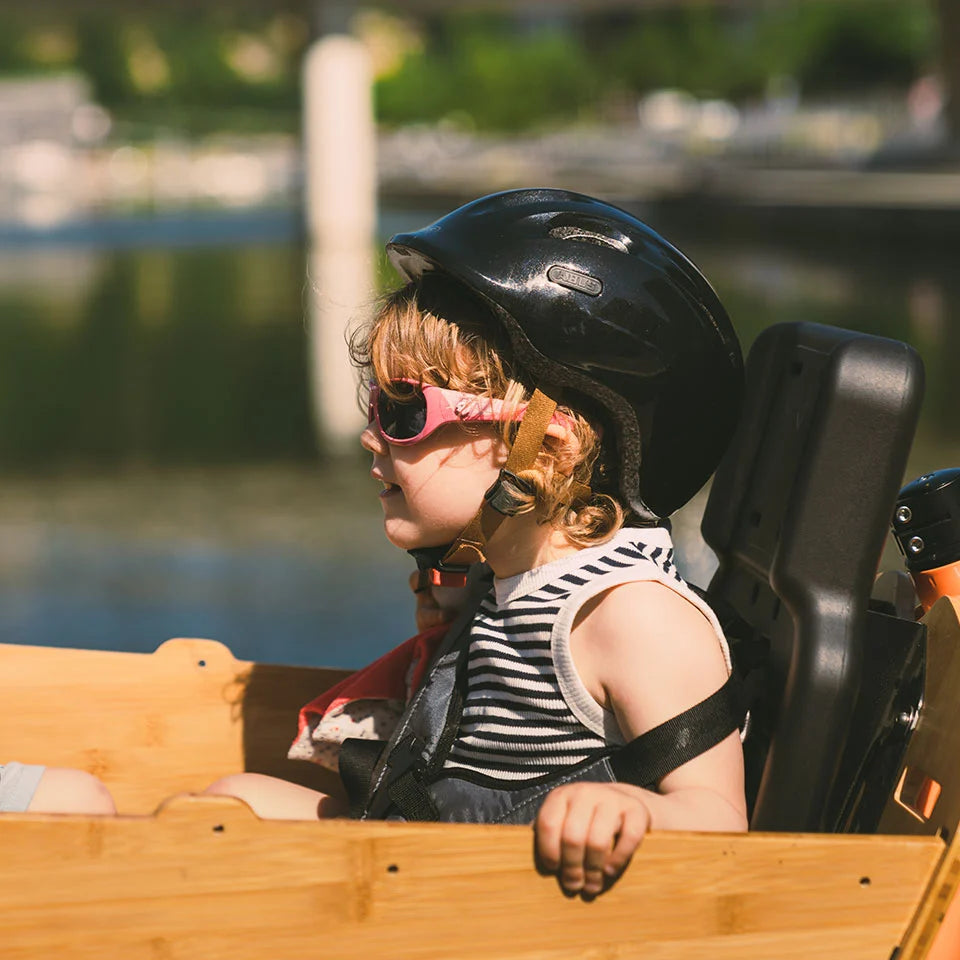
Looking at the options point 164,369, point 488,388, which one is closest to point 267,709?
point 488,388

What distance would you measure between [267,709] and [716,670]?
1070 millimetres

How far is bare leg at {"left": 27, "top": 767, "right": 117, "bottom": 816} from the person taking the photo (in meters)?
2.35

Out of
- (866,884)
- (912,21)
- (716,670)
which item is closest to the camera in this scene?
(866,884)

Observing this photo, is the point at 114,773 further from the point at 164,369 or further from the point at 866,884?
the point at 164,369

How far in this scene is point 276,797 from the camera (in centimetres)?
250

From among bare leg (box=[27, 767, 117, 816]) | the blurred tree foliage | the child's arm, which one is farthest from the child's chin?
the blurred tree foliage

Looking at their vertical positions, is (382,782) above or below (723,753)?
below

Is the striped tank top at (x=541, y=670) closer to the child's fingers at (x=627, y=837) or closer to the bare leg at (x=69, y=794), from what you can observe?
the child's fingers at (x=627, y=837)

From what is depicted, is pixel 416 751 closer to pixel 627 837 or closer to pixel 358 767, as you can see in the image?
pixel 358 767

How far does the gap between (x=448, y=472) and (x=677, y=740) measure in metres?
0.52

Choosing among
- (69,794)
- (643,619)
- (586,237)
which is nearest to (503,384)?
(586,237)

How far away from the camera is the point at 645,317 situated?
2.12 m

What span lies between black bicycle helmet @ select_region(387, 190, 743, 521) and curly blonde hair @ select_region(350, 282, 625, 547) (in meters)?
0.04

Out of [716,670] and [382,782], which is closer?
[716,670]
